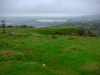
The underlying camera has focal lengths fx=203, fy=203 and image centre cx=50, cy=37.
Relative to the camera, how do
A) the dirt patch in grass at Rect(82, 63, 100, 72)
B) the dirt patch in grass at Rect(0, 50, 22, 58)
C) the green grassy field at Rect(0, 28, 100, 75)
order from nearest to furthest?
the green grassy field at Rect(0, 28, 100, 75) < the dirt patch in grass at Rect(82, 63, 100, 72) < the dirt patch in grass at Rect(0, 50, 22, 58)

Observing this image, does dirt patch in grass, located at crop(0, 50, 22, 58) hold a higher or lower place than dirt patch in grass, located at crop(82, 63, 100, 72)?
higher

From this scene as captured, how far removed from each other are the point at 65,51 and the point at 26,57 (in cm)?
730

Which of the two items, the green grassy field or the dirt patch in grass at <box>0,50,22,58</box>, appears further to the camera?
the dirt patch in grass at <box>0,50,22,58</box>

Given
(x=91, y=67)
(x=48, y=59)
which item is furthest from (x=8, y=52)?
(x=91, y=67)

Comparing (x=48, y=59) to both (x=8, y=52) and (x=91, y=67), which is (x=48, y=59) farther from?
(x=8, y=52)

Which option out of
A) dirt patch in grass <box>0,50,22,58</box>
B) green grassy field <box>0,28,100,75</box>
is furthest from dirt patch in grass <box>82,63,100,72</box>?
dirt patch in grass <box>0,50,22,58</box>

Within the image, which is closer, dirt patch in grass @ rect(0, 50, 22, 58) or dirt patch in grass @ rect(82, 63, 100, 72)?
dirt patch in grass @ rect(82, 63, 100, 72)

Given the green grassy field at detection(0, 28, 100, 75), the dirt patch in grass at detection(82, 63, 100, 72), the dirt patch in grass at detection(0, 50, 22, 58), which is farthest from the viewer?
the dirt patch in grass at detection(0, 50, 22, 58)

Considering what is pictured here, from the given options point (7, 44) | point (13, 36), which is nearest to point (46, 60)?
point (7, 44)

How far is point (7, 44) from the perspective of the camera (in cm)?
3834

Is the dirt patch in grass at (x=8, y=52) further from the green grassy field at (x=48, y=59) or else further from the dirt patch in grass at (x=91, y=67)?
the dirt patch in grass at (x=91, y=67)

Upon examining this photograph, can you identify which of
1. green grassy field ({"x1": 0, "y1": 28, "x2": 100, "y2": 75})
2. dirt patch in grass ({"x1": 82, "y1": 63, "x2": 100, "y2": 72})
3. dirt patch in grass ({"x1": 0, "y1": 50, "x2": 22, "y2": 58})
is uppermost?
dirt patch in grass ({"x1": 0, "y1": 50, "x2": 22, "y2": 58})

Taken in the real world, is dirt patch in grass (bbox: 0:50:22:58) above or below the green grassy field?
above

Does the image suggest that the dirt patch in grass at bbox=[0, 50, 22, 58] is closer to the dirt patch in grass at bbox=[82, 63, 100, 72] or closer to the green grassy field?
the green grassy field
